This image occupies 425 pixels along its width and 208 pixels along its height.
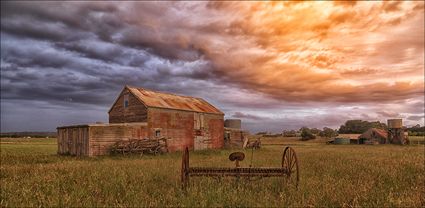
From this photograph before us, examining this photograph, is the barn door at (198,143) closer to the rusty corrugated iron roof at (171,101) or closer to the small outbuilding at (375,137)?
the rusty corrugated iron roof at (171,101)

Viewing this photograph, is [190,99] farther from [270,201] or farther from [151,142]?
[270,201]

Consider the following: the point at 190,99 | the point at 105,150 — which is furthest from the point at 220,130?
the point at 105,150

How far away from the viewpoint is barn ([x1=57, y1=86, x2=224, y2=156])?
2883 centimetres

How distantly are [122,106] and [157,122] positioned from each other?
4.40m

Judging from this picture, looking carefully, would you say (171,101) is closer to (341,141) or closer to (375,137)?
(341,141)

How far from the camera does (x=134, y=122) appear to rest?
33125mm

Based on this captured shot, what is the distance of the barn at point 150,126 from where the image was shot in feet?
94.6

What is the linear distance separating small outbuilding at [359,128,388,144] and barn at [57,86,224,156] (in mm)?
42472

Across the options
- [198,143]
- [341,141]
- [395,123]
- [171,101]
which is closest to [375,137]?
[395,123]

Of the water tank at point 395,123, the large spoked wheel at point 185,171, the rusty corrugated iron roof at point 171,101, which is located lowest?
the large spoked wheel at point 185,171

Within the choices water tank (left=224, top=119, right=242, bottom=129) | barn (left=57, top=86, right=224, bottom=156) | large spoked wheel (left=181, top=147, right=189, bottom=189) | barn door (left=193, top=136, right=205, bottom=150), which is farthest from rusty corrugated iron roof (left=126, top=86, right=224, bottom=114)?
large spoked wheel (left=181, top=147, right=189, bottom=189)

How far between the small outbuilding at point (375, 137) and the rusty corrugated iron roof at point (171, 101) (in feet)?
140

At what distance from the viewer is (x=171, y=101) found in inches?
1476

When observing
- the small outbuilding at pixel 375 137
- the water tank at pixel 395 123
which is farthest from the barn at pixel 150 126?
the small outbuilding at pixel 375 137
